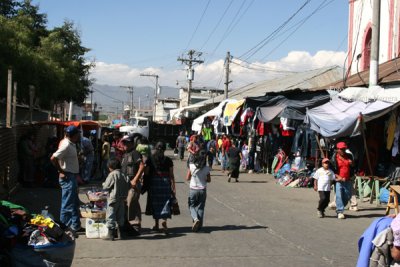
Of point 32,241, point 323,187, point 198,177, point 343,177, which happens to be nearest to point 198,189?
point 198,177

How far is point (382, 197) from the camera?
13.9 meters

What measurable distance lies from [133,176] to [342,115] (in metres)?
7.68

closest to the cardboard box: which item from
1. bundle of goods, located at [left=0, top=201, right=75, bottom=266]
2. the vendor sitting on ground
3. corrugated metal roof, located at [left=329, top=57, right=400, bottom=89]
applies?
bundle of goods, located at [left=0, top=201, right=75, bottom=266]

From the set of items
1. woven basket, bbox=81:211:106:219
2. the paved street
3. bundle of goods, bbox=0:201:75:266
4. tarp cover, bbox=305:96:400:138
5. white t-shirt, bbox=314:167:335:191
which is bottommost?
the paved street

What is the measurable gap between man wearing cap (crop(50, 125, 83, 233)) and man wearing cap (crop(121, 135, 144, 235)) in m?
0.95

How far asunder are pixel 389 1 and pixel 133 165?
55.3 feet

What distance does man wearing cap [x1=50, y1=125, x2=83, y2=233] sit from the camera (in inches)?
344

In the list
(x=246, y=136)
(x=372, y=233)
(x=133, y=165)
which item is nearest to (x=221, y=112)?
(x=246, y=136)

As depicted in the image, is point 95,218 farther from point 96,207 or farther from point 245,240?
point 245,240

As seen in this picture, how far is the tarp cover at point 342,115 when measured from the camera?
1385 centimetres

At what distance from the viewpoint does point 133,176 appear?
371 inches

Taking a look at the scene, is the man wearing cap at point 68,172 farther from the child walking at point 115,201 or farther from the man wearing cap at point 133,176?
the man wearing cap at point 133,176

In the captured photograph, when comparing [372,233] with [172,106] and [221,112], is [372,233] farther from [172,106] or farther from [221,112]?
[172,106]

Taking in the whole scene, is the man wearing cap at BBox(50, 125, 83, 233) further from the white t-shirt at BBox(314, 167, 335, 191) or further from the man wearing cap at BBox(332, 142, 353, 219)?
the man wearing cap at BBox(332, 142, 353, 219)
